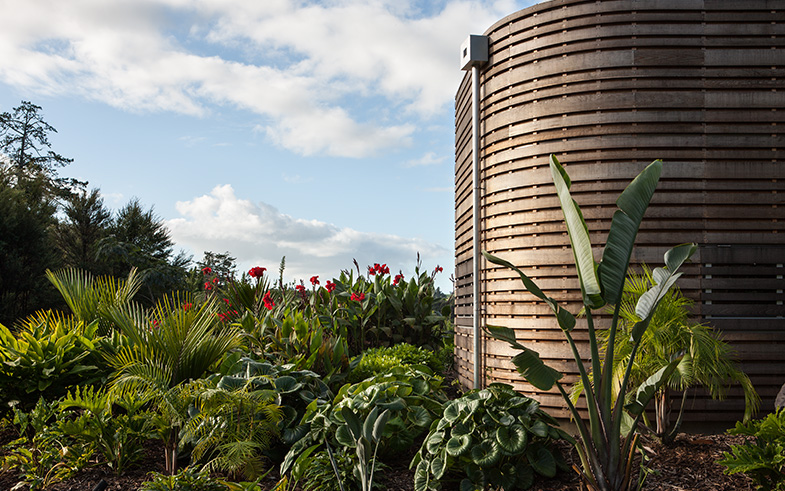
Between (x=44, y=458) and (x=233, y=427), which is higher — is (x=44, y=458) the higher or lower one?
the lower one

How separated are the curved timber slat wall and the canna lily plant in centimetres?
146

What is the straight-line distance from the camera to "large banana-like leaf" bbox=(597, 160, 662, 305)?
3.83 meters

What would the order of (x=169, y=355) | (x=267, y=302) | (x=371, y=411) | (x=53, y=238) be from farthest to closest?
(x=53, y=238) < (x=267, y=302) < (x=169, y=355) < (x=371, y=411)

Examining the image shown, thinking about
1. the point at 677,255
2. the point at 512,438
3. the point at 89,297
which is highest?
the point at 677,255

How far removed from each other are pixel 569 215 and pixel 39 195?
817 inches

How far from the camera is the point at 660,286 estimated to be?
3.81m

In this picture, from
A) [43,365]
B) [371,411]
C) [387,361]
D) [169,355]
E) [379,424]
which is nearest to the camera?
[379,424]

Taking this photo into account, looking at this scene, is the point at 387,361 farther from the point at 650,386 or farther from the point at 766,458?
the point at 766,458

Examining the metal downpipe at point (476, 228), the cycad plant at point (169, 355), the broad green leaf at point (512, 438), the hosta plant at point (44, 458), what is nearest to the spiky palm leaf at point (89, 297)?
the cycad plant at point (169, 355)

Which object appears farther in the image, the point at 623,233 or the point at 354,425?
Result: the point at 623,233

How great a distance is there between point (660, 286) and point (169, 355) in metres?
3.85

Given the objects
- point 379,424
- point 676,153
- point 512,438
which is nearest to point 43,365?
point 379,424

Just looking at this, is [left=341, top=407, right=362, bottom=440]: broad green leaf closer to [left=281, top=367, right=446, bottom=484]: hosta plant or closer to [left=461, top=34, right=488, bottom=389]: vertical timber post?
[left=281, top=367, right=446, bottom=484]: hosta plant

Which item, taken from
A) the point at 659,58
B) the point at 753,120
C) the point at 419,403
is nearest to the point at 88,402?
the point at 419,403
